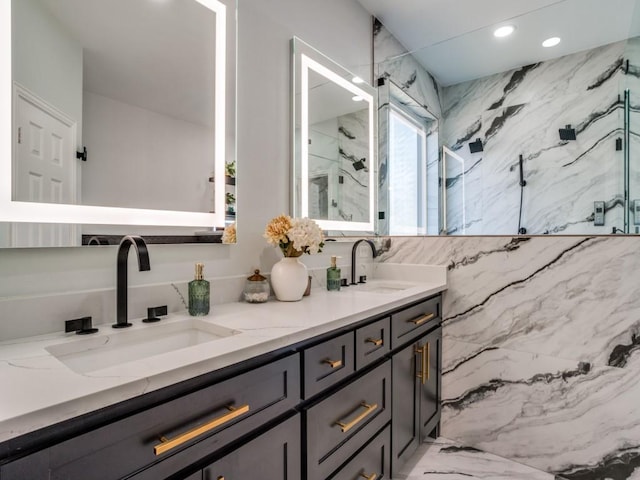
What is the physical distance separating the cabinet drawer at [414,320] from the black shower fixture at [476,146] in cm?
121

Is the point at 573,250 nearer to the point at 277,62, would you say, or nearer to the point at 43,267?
the point at 277,62

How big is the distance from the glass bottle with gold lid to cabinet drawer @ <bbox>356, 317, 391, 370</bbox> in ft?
1.40

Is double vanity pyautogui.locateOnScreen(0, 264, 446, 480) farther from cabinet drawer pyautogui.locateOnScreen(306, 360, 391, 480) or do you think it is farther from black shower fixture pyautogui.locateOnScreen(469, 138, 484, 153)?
black shower fixture pyautogui.locateOnScreen(469, 138, 484, 153)

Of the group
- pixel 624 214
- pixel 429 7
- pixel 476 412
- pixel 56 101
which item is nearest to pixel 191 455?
pixel 56 101

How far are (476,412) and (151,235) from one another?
1914 millimetres

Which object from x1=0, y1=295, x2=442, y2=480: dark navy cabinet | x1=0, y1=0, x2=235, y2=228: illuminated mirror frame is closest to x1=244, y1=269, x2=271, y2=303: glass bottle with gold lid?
x1=0, y1=0, x2=235, y2=228: illuminated mirror frame

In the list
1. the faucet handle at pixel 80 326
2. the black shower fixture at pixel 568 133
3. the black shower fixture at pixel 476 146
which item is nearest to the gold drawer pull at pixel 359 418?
the faucet handle at pixel 80 326

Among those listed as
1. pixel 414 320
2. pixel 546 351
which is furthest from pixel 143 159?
pixel 546 351

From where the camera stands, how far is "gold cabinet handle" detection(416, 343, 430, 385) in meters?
1.72

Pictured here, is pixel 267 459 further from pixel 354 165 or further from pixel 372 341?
pixel 354 165

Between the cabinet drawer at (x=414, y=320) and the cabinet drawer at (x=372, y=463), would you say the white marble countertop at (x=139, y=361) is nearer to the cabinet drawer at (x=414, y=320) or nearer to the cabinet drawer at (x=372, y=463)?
the cabinet drawer at (x=414, y=320)

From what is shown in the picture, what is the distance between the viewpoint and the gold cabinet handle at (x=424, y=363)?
1.72 meters

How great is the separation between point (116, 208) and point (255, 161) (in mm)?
635

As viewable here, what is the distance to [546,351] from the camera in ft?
5.78
